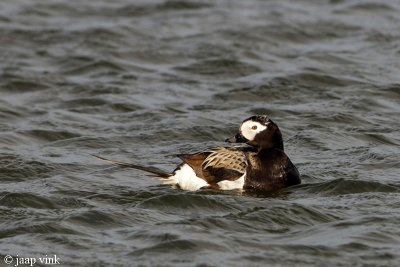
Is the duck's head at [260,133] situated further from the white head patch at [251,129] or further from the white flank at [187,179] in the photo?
the white flank at [187,179]

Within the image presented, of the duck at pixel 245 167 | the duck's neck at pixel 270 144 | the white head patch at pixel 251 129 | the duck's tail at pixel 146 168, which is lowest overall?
the duck's tail at pixel 146 168

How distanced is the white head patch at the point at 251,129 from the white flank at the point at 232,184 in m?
0.40

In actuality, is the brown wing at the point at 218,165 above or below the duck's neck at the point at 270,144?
below

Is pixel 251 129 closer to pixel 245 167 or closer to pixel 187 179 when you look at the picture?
pixel 245 167

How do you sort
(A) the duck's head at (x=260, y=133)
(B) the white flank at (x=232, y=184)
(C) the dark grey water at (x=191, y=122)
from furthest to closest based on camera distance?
(A) the duck's head at (x=260, y=133), (B) the white flank at (x=232, y=184), (C) the dark grey water at (x=191, y=122)

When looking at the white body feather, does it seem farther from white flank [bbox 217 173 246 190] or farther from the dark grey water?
the dark grey water

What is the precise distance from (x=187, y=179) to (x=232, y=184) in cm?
40

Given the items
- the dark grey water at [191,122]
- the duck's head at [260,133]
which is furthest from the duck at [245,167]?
the dark grey water at [191,122]

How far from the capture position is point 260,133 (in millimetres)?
10562

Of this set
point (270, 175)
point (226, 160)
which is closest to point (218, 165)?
point (226, 160)

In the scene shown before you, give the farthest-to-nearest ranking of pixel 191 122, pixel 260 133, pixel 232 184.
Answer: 1. pixel 191 122
2. pixel 260 133
3. pixel 232 184

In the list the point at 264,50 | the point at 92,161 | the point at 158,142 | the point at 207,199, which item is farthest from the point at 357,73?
the point at 207,199

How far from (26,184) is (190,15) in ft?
29.1

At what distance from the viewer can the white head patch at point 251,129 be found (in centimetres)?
1055
